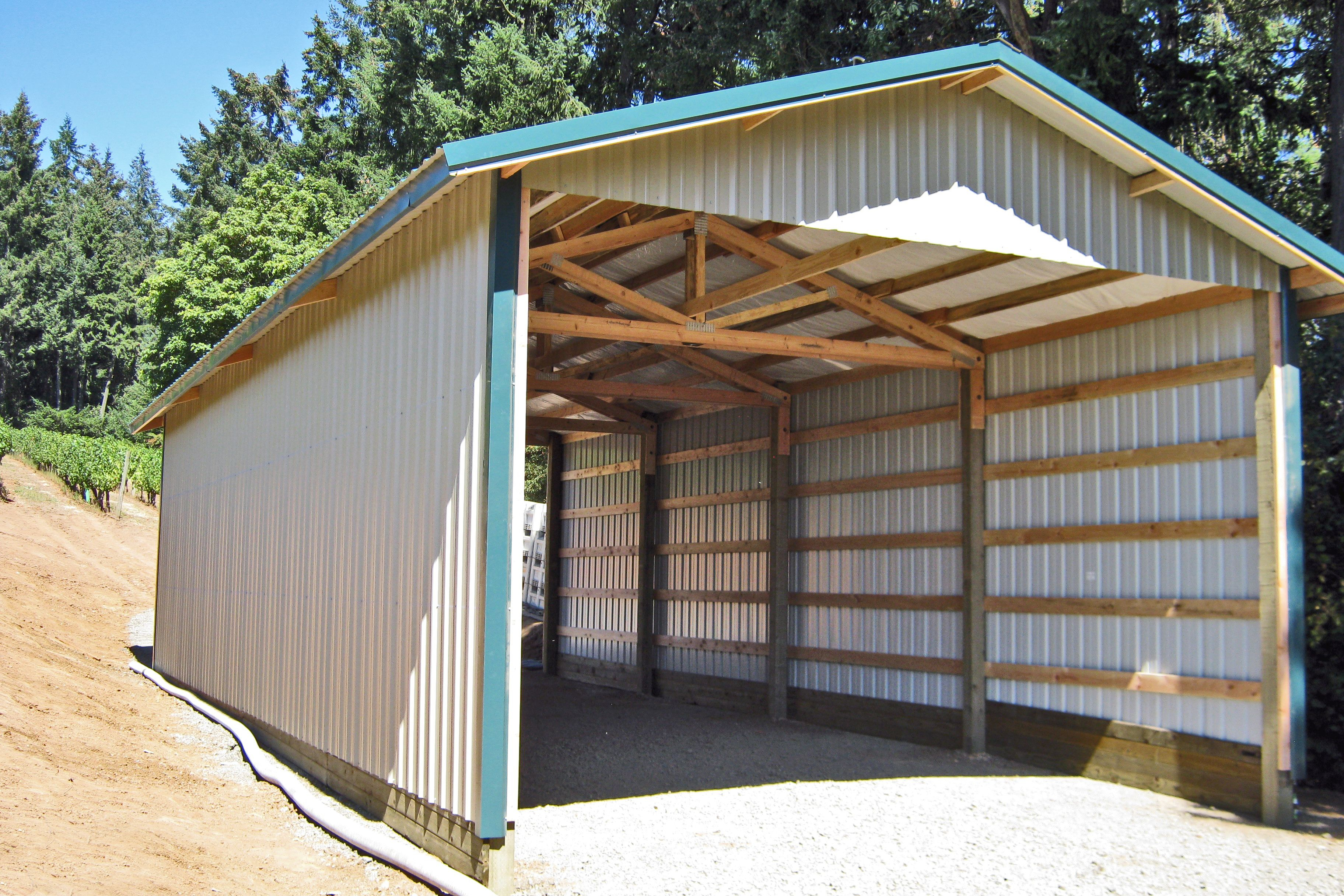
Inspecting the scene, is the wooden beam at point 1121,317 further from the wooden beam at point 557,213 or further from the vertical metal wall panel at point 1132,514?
the wooden beam at point 557,213

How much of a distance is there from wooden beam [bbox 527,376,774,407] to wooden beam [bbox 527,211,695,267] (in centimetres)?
274

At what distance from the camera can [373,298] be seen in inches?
287

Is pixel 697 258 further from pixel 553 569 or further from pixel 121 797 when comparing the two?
pixel 553 569

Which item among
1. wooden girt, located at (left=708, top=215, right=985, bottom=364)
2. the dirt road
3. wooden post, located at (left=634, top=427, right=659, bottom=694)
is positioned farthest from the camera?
wooden post, located at (left=634, top=427, right=659, bottom=694)

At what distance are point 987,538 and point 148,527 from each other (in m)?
24.6

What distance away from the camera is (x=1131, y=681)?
765cm

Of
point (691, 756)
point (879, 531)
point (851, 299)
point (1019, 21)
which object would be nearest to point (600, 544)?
point (879, 531)

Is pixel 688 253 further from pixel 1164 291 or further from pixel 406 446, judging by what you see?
pixel 1164 291

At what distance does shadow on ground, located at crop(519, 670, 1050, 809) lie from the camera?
788 cm

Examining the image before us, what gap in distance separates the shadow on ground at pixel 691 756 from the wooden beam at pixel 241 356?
445 cm

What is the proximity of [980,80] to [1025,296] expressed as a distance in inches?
76.4

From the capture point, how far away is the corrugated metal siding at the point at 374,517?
5.67 meters

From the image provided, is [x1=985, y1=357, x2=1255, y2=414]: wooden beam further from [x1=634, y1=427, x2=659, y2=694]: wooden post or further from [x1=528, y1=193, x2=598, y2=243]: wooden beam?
[x1=634, y1=427, x2=659, y2=694]: wooden post

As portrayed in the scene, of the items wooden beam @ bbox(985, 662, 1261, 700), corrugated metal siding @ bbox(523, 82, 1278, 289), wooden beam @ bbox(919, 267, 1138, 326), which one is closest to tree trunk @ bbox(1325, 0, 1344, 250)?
corrugated metal siding @ bbox(523, 82, 1278, 289)
